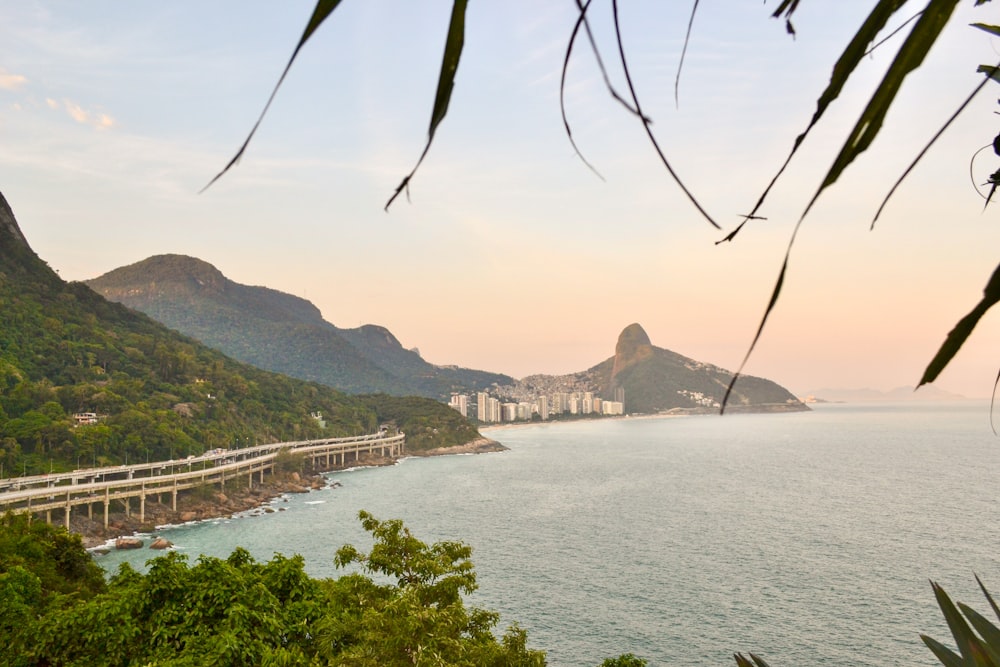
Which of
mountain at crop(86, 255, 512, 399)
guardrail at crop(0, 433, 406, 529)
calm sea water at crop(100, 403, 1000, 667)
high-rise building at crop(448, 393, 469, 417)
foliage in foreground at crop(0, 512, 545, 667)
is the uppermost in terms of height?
mountain at crop(86, 255, 512, 399)

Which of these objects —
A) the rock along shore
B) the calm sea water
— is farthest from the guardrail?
the calm sea water

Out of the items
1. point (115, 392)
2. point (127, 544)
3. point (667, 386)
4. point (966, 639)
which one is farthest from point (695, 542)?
point (667, 386)

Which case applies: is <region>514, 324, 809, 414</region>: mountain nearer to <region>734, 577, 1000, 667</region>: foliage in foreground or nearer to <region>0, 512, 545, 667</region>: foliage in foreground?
<region>0, 512, 545, 667</region>: foliage in foreground

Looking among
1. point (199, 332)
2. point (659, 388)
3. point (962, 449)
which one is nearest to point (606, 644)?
point (962, 449)

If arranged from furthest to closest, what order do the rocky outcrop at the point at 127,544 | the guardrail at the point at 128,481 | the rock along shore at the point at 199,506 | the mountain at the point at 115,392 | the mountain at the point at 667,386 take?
the mountain at the point at 667,386, the mountain at the point at 115,392, the rock along shore at the point at 199,506, the guardrail at the point at 128,481, the rocky outcrop at the point at 127,544

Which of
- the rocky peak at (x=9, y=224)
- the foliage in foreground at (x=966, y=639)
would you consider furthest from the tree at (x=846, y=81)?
the rocky peak at (x=9, y=224)

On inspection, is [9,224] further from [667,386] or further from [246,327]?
[667,386]

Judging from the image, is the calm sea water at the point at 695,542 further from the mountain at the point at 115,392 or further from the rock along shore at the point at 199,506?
the mountain at the point at 115,392
